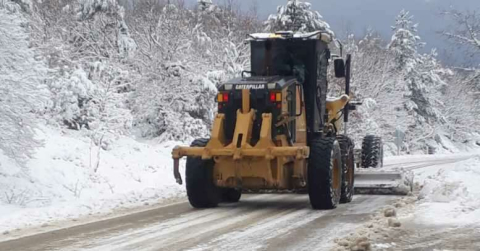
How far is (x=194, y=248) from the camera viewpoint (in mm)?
7906

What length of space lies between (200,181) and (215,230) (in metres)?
2.57

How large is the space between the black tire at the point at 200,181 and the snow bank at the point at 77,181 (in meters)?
1.22

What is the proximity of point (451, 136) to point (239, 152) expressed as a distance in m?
55.5

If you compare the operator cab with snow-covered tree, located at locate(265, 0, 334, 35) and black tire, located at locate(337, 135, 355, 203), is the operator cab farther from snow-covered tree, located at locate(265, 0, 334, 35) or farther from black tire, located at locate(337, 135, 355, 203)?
snow-covered tree, located at locate(265, 0, 334, 35)

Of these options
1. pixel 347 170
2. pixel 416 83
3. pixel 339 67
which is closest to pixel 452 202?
pixel 347 170

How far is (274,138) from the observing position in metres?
11.4

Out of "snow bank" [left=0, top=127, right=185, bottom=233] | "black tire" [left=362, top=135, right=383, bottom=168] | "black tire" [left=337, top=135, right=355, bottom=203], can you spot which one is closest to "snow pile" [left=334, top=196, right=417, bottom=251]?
"black tire" [left=337, top=135, right=355, bottom=203]

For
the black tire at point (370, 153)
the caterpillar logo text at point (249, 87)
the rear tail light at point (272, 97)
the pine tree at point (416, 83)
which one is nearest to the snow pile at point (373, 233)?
the rear tail light at point (272, 97)

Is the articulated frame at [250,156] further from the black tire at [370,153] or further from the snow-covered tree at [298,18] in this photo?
the snow-covered tree at [298,18]

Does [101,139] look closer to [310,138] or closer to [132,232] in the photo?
[310,138]

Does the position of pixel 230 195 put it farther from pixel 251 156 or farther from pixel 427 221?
pixel 427 221

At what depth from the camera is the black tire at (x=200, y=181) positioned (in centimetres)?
1182

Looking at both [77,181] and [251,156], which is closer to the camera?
[251,156]

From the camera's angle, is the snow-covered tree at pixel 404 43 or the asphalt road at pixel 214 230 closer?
the asphalt road at pixel 214 230
